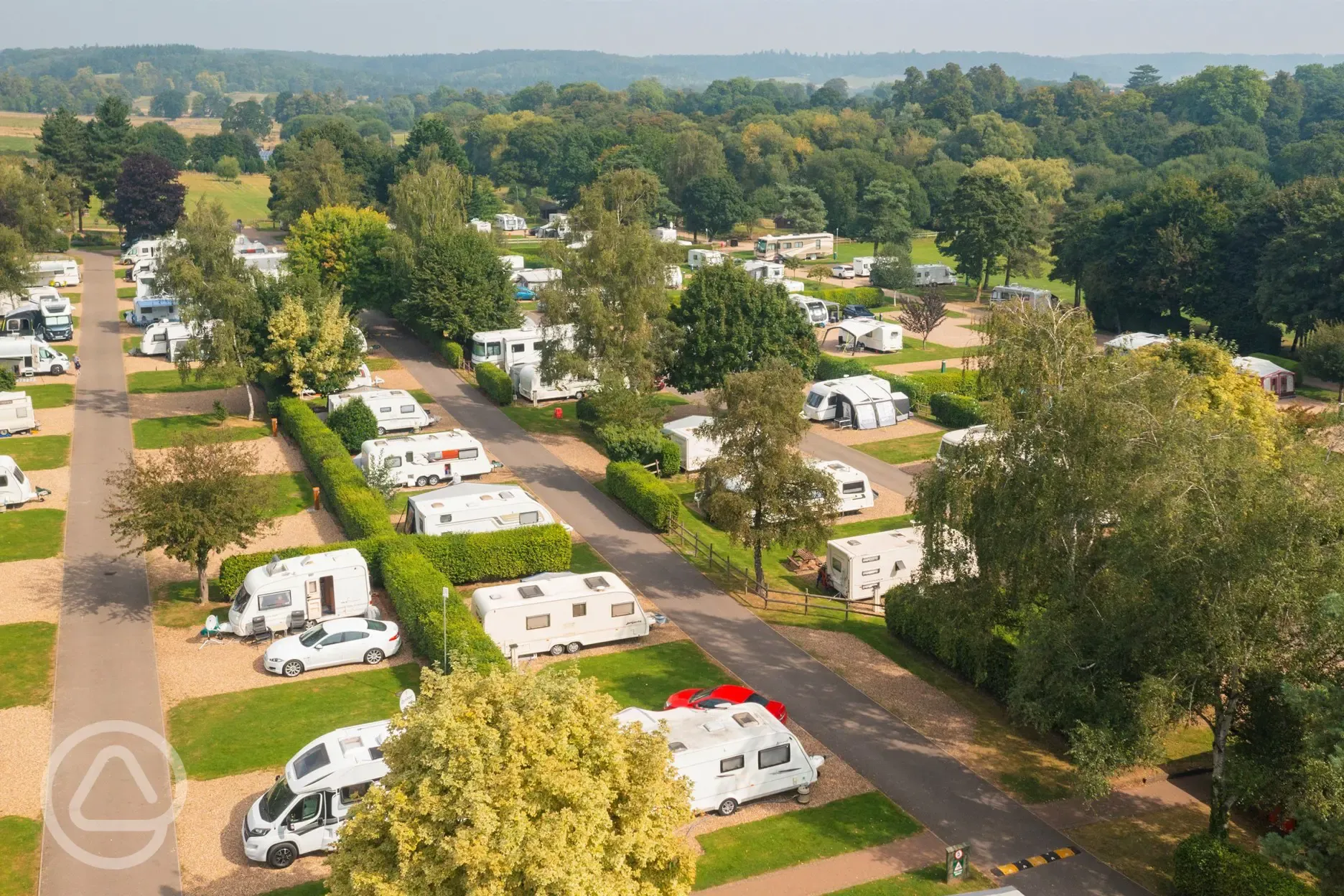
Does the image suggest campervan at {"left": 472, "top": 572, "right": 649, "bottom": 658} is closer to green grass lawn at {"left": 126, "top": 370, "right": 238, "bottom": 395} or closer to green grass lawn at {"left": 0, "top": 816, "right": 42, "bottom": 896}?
green grass lawn at {"left": 0, "top": 816, "right": 42, "bottom": 896}

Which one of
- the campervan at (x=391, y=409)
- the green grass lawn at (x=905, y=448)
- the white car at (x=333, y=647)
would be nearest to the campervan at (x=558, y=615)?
the white car at (x=333, y=647)

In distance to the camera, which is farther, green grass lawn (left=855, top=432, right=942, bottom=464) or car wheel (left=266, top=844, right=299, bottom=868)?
green grass lawn (left=855, top=432, right=942, bottom=464)

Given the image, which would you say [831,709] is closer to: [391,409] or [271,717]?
[271,717]

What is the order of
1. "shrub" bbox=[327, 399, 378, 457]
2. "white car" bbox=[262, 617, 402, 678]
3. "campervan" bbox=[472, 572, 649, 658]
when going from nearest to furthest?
"white car" bbox=[262, 617, 402, 678], "campervan" bbox=[472, 572, 649, 658], "shrub" bbox=[327, 399, 378, 457]

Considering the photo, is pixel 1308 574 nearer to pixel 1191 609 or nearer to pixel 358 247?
pixel 1191 609

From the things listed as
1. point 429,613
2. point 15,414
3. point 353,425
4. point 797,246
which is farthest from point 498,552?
point 797,246

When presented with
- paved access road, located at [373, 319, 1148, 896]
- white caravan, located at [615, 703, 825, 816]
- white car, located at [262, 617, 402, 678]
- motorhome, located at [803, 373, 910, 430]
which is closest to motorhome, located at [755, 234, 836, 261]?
motorhome, located at [803, 373, 910, 430]
